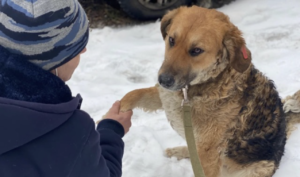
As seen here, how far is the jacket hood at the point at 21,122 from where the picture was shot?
146 centimetres

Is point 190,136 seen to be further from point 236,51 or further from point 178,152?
point 178,152

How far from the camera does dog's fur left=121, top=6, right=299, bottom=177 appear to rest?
2.74 metres

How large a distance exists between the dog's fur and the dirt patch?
2918 mm

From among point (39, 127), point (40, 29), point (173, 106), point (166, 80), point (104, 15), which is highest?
point (40, 29)

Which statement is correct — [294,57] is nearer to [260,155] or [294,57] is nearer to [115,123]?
[260,155]

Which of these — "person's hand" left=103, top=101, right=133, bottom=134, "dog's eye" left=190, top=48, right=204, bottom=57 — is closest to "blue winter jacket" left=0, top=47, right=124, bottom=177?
"person's hand" left=103, top=101, right=133, bottom=134

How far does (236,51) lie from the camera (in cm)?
272

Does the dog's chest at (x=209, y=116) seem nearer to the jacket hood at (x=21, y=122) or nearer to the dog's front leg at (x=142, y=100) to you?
the dog's front leg at (x=142, y=100)

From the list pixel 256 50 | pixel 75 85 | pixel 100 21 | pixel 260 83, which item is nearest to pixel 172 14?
pixel 260 83

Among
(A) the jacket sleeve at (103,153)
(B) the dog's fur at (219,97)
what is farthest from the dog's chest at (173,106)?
(A) the jacket sleeve at (103,153)

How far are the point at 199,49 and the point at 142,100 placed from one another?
82 centimetres

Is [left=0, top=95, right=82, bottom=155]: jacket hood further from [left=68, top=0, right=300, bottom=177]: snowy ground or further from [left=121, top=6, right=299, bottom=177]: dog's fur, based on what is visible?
[left=68, top=0, right=300, bottom=177]: snowy ground

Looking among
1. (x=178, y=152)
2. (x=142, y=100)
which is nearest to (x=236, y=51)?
(x=142, y=100)

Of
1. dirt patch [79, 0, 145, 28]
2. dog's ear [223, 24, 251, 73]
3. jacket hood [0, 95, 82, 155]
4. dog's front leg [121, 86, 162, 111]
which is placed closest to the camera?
jacket hood [0, 95, 82, 155]
